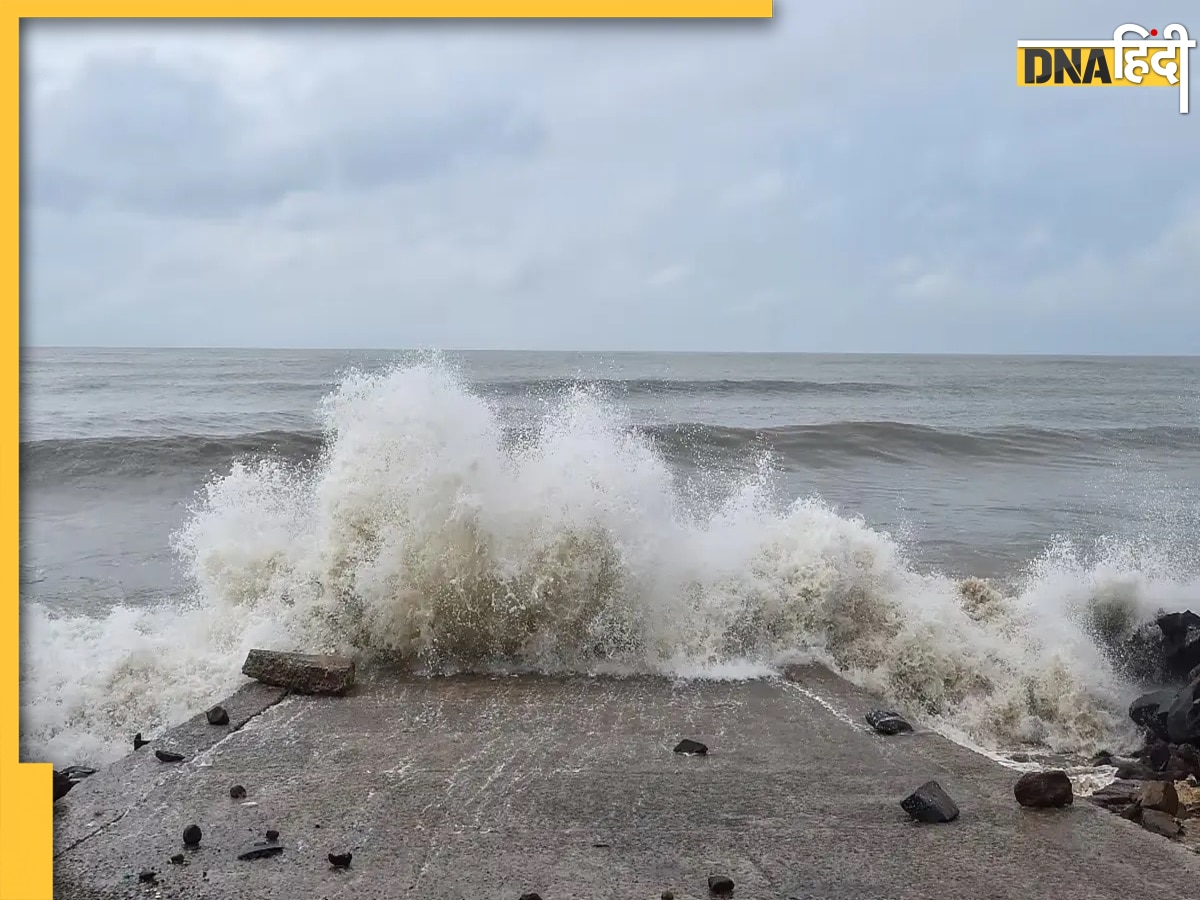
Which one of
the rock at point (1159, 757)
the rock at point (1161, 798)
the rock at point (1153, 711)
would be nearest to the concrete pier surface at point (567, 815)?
the rock at point (1161, 798)

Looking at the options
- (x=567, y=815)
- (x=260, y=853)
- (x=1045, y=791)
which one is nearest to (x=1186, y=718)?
(x=1045, y=791)

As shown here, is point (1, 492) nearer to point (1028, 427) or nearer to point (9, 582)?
point (9, 582)

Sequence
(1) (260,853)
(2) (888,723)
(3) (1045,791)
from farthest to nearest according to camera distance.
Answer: (2) (888,723) < (3) (1045,791) < (1) (260,853)

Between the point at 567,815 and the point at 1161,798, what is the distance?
2.45 metres

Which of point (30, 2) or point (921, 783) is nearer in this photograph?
point (30, 2)

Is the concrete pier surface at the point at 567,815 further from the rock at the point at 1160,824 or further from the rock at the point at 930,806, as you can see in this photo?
the rock at the point at 1160,824

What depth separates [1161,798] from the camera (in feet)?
12.2

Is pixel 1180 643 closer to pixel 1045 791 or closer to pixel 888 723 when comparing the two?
pixel 888 723

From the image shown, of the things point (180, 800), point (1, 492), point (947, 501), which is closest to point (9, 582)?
point (1, 492)

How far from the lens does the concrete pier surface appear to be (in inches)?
112

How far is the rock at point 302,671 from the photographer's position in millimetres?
4719

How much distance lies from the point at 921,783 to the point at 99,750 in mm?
4004

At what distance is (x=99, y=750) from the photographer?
469cm

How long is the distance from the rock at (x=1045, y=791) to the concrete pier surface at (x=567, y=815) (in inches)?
2.7
